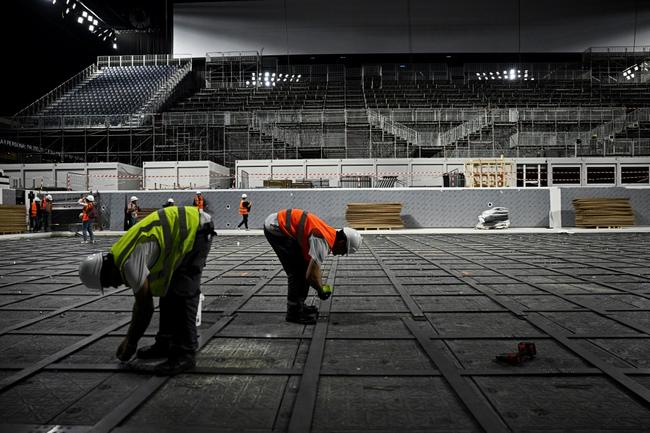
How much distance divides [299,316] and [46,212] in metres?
19.0

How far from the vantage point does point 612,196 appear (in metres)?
17.6

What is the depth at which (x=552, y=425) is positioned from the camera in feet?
6.75

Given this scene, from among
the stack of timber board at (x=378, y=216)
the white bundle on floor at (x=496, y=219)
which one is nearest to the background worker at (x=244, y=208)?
the stack of timber board at (x=378, y=216)

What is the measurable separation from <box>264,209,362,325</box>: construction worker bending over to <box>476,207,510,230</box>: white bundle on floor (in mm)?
15050

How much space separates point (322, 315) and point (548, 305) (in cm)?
279

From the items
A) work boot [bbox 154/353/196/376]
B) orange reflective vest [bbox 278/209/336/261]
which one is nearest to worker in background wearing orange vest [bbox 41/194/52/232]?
orange reflective vest [bbox 278/209/336/261]

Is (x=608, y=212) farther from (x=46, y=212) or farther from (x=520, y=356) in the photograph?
(x=46, y=212)

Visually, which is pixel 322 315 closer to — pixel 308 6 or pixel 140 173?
pixel 140 173

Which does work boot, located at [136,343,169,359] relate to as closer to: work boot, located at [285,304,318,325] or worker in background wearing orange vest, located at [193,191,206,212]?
work boot, located at [285,304,318,325]

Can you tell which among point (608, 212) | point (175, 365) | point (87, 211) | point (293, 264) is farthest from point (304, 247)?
point (608, 212)

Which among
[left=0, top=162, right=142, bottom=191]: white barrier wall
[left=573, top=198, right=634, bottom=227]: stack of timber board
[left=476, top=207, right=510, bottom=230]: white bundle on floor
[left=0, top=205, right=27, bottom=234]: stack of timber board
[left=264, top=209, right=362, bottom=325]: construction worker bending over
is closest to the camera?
[left=264, top=209, right=362, bottom=325]: construction worker bending over

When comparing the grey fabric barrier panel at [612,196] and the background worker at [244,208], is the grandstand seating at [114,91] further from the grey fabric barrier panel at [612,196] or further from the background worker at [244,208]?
the grey fabric barrier panel at [612,196]

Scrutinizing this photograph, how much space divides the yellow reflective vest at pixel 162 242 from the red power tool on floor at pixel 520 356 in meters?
2.53

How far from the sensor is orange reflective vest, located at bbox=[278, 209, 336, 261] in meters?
3.75
